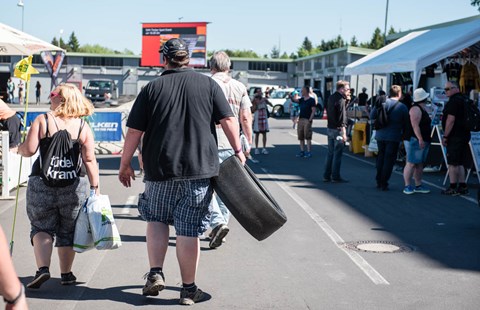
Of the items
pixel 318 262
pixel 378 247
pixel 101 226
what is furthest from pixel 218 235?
pixel 101 226

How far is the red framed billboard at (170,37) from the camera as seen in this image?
2217 inches

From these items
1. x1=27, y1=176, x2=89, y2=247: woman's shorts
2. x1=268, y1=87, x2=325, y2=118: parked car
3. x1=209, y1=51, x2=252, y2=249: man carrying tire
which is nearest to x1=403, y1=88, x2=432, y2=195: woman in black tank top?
x1=209, y1=51, x2=252, y2=249: man carrying tire

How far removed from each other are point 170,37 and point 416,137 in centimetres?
4665

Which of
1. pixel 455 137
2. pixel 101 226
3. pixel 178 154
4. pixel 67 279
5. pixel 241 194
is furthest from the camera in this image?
pixel 455 137

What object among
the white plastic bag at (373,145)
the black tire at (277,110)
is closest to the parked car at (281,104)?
the black tire at (277,110)

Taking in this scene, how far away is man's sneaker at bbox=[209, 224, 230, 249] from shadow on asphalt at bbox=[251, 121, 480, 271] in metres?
2.07

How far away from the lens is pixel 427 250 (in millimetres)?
8180

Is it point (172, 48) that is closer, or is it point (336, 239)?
point (172, 48)

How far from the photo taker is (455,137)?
42.0 ft

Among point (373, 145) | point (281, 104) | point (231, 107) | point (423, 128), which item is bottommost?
point (373, 145)

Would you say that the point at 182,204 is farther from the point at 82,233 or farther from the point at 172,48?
the point at 172,48

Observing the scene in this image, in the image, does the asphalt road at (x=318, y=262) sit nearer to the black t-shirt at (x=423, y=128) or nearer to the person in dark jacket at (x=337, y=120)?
the black t-shirt at (x=423, y=128)

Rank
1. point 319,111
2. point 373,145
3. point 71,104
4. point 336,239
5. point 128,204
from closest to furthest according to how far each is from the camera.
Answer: point 71,104 < point 336,239 < point 128,204 < point 373,145 < point 319,111

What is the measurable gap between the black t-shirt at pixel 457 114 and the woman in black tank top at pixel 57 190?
26.0 ft
